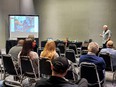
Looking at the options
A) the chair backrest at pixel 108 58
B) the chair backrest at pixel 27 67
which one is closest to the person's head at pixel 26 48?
the chair backrest at pixel 27 67

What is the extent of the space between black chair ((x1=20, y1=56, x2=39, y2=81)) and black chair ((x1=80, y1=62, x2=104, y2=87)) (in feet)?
3.67

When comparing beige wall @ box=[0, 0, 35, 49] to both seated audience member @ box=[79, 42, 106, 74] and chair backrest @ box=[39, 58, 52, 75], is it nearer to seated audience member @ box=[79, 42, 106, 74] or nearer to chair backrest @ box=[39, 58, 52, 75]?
chair backrest @ box=[39, 58, 52, 75]

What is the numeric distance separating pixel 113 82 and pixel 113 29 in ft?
19.1

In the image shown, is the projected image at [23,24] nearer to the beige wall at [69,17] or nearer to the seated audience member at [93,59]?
the beige wall at [69,17]

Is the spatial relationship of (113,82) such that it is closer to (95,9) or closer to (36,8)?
(95,9)

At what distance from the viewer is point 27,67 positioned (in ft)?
15.5

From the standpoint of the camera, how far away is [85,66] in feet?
12.8

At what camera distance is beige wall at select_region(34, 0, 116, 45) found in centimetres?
1132

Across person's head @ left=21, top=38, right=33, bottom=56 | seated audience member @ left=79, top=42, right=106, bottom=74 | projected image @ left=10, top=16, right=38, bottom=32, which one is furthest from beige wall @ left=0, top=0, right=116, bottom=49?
seated audience member @ left=79, top=42, right=106, bottom=74

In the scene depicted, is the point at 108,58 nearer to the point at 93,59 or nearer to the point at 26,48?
the point at 93,59

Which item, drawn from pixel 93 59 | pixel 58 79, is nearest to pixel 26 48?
pixel 93 59

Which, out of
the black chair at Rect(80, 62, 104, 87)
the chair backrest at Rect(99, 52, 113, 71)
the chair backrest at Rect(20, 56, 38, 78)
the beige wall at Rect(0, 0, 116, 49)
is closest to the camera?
the black chair at Rect(80, 62, 104, 87)

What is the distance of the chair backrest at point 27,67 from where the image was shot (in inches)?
182

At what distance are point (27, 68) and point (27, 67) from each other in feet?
0.09
